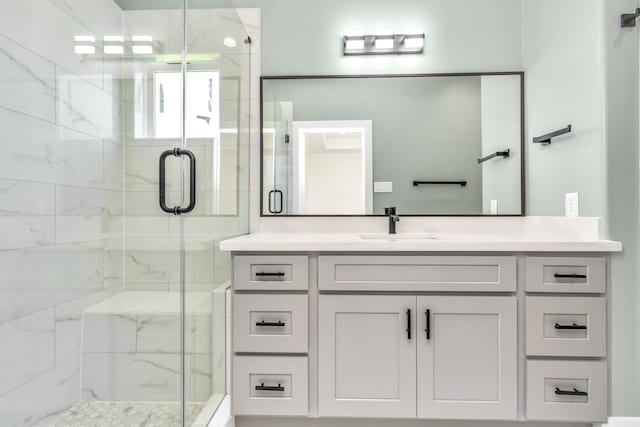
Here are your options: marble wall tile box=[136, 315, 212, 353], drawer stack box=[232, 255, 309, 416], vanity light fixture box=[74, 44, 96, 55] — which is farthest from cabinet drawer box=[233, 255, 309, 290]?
vanity light fixture box=[74, 44, 96, 55]

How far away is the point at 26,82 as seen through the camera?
1.17 m

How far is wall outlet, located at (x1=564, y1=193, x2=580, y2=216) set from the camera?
5.96 ft

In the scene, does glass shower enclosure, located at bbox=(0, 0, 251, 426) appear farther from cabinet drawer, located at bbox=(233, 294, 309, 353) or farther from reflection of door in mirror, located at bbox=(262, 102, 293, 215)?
reflection of door in mirror, located at bbox=(262, 102, 293, 215)

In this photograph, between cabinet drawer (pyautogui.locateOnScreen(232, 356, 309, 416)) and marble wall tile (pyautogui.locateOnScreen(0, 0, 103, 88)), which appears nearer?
marble wall tile (pyautogui.locateOnScreen(0, 0, 103, 88))

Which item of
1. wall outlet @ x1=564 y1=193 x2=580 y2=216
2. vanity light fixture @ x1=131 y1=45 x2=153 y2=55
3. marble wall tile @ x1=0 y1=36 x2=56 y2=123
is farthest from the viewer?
wall outlet @ x1=564 y1=193 x2=580 y2=216

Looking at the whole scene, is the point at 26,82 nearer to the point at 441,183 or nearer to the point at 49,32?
the point at 49,32

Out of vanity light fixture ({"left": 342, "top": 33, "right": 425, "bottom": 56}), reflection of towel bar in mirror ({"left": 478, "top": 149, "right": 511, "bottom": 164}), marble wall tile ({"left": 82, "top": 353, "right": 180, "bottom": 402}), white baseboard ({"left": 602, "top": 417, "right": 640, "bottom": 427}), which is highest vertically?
vanity light fixture ({"left": 342, "top": 33, "right": 425, "bottom": 56})

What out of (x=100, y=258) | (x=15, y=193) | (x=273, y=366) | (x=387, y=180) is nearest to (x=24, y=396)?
(x=100, y=258)

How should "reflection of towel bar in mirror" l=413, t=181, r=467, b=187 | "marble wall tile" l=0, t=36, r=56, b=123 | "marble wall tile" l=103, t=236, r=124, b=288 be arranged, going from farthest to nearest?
"reflection of towel bar in mirror" l=413, t=181, r=467, b=187
"marble wall tile" l=103, t=236, r=124, b=288
"marble wall tile" l=0, t=36, r=56, b=123

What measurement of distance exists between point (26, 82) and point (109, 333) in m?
0.85

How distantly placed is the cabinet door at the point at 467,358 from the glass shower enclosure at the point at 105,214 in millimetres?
942

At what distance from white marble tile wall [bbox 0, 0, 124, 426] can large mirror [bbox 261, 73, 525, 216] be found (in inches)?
40.1

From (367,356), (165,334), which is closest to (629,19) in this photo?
(367,356)

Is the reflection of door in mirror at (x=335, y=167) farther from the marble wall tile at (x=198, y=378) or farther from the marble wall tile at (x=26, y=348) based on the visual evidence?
the marble wall tile at (x=26, y=348)
